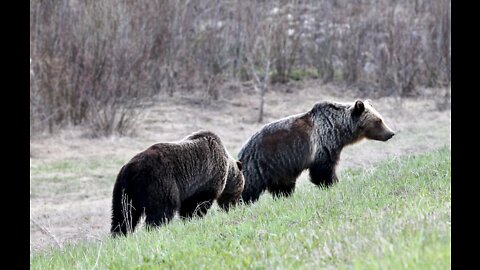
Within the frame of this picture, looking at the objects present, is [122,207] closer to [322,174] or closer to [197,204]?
[197,204]

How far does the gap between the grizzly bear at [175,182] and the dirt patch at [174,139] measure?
2313mm

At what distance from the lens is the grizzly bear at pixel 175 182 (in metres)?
9.28

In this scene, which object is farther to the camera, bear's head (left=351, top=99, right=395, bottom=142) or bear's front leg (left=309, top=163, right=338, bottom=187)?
bear's head (left=351, top=99, right=395, bottom=142)

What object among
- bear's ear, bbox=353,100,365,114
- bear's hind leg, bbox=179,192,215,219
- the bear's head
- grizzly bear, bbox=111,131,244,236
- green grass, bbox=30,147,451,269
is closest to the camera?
green grass, bbox=30,147,451,269

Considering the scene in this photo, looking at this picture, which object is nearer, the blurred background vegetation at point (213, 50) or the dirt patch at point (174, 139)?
the dirt patch at point (174, 139)

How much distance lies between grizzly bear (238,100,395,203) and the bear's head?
38mm

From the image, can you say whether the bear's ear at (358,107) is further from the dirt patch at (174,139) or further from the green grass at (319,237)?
the dirt patch at (174,139)

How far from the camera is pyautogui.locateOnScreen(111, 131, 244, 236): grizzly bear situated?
928 centimetres

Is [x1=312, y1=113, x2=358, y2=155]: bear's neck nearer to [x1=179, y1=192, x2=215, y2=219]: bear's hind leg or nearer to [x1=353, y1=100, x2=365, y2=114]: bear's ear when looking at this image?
[x1=353, y1=100, x2=365, y2=114]: bear's ear

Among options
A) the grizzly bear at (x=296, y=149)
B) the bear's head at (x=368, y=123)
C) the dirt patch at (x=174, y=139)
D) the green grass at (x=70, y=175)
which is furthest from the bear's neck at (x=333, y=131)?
the green grass at (x=70, y=175)

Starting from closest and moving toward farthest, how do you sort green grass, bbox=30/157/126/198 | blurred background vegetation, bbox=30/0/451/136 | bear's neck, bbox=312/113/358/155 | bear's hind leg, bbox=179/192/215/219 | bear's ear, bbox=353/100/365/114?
bear's hind leg, bbox=179/192/215/219, bear's neck, bbox=312/113/358/155, bear's ear, bbox=353/100/365/114, green grass, bbox=30/157/126/198, blurred background vegetation, bbox=30/0/451/136

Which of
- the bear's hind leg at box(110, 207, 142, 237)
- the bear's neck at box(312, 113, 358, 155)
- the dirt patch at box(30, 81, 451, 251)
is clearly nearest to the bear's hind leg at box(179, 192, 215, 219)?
the bear's hind leg at box(110, 207, 142, 237)

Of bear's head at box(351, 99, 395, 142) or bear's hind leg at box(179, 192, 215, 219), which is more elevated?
bear's head at box(351, 99, 395, 142)
